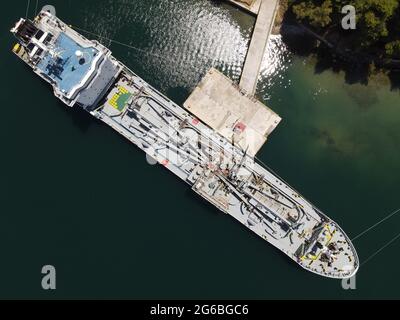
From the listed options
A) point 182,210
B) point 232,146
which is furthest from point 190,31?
point 182,210

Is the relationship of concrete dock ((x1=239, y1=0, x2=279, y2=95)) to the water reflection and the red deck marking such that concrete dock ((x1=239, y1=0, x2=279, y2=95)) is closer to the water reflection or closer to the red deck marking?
the water reflection

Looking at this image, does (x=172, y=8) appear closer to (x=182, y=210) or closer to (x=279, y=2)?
(x=279, y=2)

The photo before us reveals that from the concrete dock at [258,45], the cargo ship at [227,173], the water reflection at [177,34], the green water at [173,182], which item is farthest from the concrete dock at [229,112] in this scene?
the water reflection at [177,34]

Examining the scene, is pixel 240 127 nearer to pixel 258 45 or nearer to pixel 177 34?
pixel 258 45
